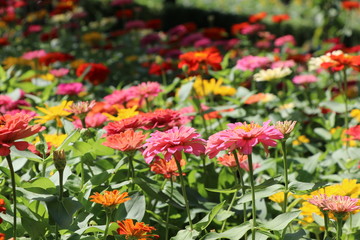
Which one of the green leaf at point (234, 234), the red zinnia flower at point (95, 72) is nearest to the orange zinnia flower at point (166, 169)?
the green leaf at point (234, 234)

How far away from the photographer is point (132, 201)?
1.36m

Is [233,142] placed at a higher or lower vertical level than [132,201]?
higher

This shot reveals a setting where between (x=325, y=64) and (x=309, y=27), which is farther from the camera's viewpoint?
(x=309, y=27)

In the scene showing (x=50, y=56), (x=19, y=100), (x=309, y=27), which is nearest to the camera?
(x=19, y=100)

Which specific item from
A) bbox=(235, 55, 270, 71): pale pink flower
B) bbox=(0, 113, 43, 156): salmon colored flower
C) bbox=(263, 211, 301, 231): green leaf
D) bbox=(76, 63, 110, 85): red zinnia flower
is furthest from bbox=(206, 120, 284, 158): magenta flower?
bbox=(76, 63, 110, 85): red zinnia flower

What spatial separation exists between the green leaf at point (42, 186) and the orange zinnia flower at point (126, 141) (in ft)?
0.54

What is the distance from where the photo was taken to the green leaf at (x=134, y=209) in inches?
52.5

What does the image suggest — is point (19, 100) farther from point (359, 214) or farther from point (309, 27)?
point (309, 27)

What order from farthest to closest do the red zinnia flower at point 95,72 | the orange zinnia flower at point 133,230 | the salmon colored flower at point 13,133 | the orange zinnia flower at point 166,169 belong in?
1. the red zinnia flower at point 95,72
2. the orange zinnia flower at point 166,169
3. the orange zinnia flower at point 133,230
4. the salmon colored flower at point 13,133

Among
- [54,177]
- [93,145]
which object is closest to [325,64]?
[93,145]

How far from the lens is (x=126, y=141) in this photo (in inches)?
52.4

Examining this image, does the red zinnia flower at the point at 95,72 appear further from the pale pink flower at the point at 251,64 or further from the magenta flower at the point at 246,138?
the magenta flower at the point at 246,138

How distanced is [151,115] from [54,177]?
336 millimetres

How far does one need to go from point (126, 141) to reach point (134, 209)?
168 mm
